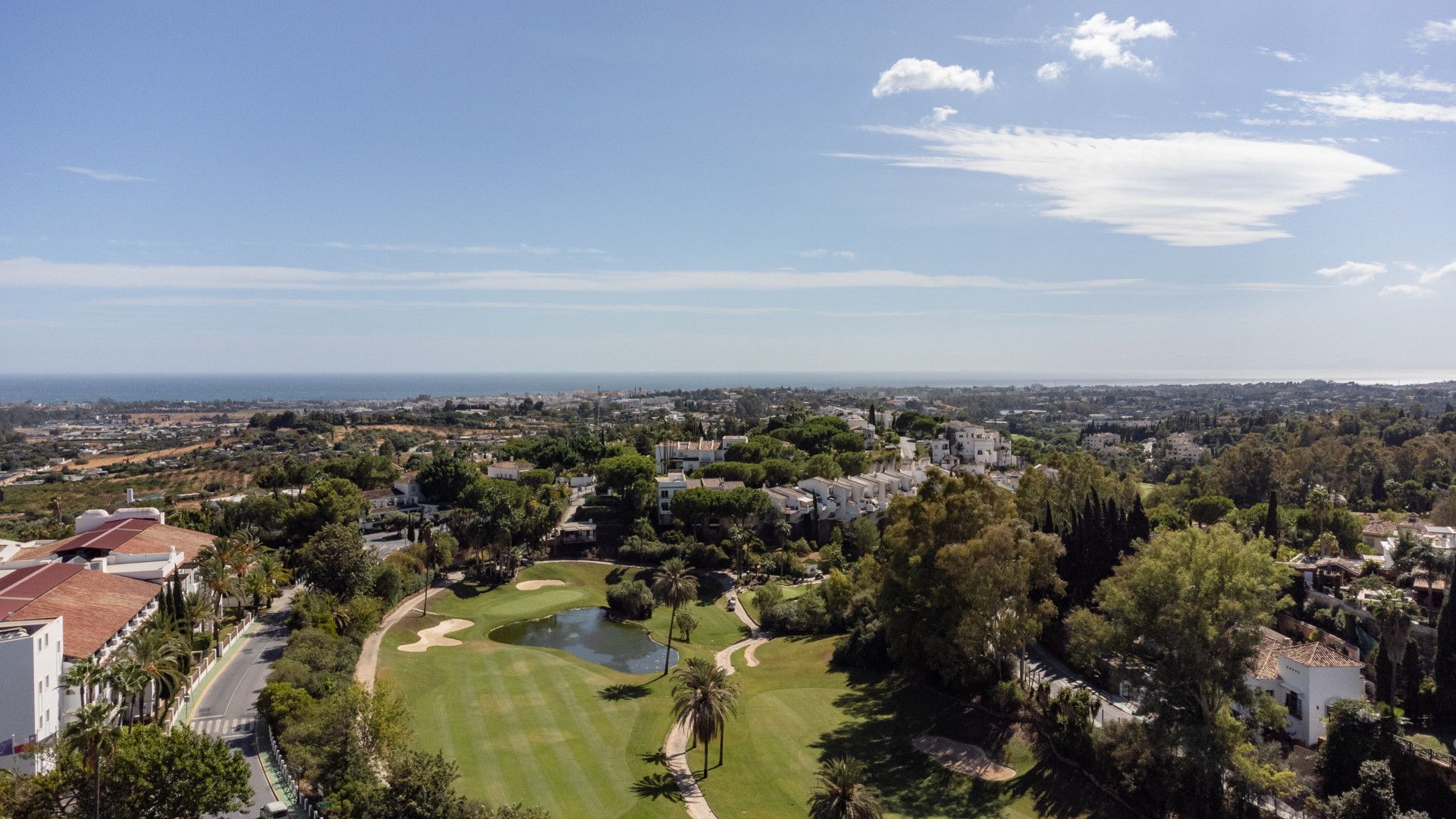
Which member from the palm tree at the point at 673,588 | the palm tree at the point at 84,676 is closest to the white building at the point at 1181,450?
the palm tree at the point at 673,588

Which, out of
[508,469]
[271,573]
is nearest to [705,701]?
[271,573]

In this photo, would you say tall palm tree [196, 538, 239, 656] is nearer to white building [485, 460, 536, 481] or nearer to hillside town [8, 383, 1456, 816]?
hillside town [8, 383, 1456, 816]

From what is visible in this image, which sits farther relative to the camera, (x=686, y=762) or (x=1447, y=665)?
(x=686, y=762)

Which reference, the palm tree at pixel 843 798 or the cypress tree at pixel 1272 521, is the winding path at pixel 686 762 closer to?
the palm tree at pixel 843 798

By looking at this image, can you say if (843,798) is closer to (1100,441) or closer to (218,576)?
(218,576)

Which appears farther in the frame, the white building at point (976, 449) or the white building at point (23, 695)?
the white building at point (976, 449)

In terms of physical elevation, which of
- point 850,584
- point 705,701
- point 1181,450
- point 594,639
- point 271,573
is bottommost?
point 594,639
